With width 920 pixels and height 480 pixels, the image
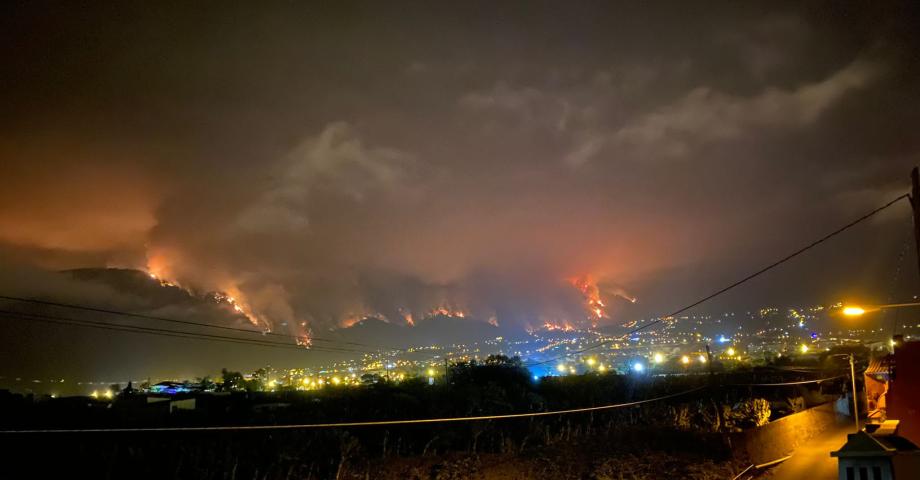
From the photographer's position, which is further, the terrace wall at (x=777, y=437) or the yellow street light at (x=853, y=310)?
the terrace wall at (x=777, y=437)

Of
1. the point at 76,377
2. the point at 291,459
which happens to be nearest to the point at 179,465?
the point at 291,459

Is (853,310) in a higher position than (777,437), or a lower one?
higher

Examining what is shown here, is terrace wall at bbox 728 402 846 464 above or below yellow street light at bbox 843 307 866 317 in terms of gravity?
below

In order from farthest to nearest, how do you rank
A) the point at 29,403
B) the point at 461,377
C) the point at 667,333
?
the point at 667,333 < the point at 461,377 < the point at 29,403

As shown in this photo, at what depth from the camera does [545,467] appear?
13.7 metres

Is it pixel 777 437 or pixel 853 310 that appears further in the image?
pixel 777 437

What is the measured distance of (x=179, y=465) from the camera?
12367 millimetres

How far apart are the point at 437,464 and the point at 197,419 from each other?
1764 centimetres

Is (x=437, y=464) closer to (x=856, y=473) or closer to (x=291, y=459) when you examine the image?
(x=291, y=459)

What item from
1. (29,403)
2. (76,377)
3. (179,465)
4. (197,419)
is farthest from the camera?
(76,377)

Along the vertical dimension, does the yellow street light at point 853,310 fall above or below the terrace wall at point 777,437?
above

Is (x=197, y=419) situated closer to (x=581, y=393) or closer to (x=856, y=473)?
(x=581, y=393)

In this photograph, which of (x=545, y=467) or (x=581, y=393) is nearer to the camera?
(x=545, y=467)

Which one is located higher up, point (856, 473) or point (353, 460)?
point (856, 473)
